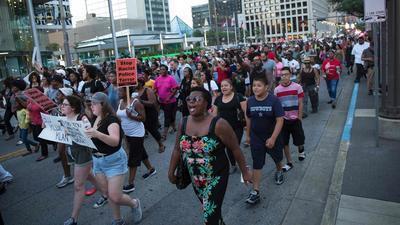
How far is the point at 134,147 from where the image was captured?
5.73 meters

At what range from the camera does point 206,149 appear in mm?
3322

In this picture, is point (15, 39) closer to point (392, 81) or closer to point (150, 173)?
point (150, 173)

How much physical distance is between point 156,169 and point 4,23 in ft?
105

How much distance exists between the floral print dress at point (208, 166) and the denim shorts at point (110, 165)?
1.14m

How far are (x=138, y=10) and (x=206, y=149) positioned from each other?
5654 inches

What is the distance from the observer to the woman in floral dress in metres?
3.33

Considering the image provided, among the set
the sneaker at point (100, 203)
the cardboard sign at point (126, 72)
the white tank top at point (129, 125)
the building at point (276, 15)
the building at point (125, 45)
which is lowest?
the sneaker at point (100, 203)

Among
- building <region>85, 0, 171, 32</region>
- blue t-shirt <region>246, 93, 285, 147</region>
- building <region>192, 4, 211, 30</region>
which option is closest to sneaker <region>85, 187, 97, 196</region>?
blue t-shirt <region>246, 93, 285, 147</region>

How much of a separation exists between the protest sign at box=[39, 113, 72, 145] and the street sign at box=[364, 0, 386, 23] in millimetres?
5280

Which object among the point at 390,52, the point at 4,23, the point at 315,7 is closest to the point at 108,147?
the point at 390,52

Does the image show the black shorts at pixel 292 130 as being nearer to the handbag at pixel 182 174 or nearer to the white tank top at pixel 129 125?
the white tank top at pixel 129 125

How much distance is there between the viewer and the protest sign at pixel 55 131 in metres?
4.61

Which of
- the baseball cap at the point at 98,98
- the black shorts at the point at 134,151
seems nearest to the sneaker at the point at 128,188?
the black shorts at the point at 134,151

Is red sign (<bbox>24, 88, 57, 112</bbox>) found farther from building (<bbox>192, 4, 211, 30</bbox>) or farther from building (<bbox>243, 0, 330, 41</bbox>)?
building (<bbox>192, 4, 211, 30</bbox>)
